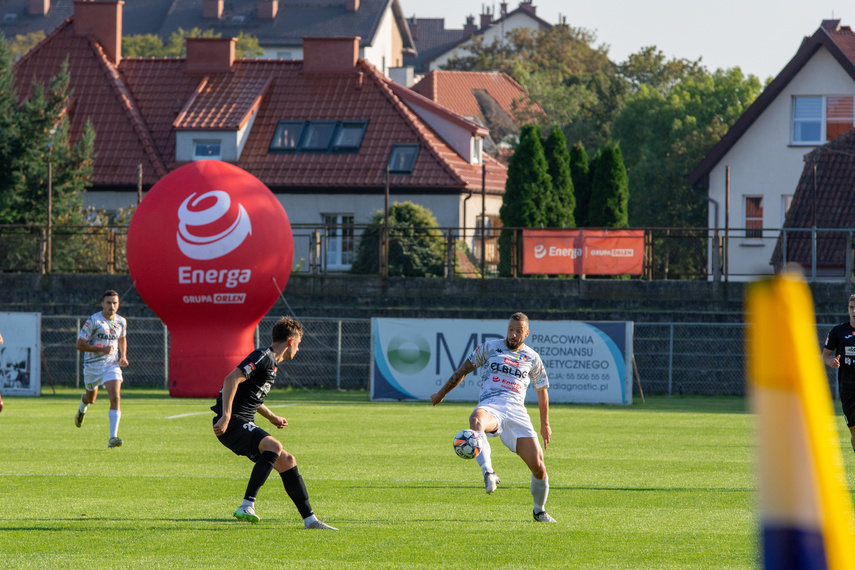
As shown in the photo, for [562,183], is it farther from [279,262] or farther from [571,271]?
[279,262]

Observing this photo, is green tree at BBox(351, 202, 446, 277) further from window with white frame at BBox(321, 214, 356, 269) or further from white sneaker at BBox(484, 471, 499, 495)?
white sneaker at BBox(484, 471, 499, 495)

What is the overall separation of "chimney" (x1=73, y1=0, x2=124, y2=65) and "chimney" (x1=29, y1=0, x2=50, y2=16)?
71063 mm

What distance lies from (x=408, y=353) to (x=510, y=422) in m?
17.1

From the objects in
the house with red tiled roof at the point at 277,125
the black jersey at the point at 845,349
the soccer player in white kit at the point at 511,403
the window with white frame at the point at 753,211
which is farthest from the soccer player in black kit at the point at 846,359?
the window with white frame at the point at 753,211

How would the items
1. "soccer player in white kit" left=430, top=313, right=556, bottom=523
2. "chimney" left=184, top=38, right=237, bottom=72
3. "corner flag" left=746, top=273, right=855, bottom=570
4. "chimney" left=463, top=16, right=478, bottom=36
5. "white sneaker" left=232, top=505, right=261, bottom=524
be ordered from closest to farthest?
"corner flag" left=746, top=273, right=855, bottom=570, "white sneaker" left=232, top=505, right=261, bottom=524, "soccer player in white kit" left=430, top=313, right=556, bottom=523, "chimney" left=184, top=38, right=237, bottom=72, "chimney" left=463, top=16, right=478, bottom=36

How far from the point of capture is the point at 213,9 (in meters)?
109

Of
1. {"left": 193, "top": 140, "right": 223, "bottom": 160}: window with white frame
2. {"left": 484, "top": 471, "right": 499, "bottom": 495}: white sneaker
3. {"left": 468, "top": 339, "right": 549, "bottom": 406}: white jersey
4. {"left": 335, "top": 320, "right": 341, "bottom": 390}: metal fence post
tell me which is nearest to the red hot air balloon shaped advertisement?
{"left": 335, "top": 320, "right": 341, "bottom": 390}: metal fence post

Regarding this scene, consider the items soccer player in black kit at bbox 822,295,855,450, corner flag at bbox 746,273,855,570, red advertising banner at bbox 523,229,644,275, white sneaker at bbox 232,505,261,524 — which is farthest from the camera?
red advertising banner at bbox 523,229,644,275

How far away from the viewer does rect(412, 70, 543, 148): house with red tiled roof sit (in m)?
78.7

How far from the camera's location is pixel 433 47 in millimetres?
131000

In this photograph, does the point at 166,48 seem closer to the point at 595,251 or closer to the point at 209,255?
the point at 595,251

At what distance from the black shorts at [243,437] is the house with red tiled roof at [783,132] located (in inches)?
1322

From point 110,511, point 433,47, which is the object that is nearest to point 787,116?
point 110,511

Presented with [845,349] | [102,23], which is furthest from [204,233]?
[102,23]
